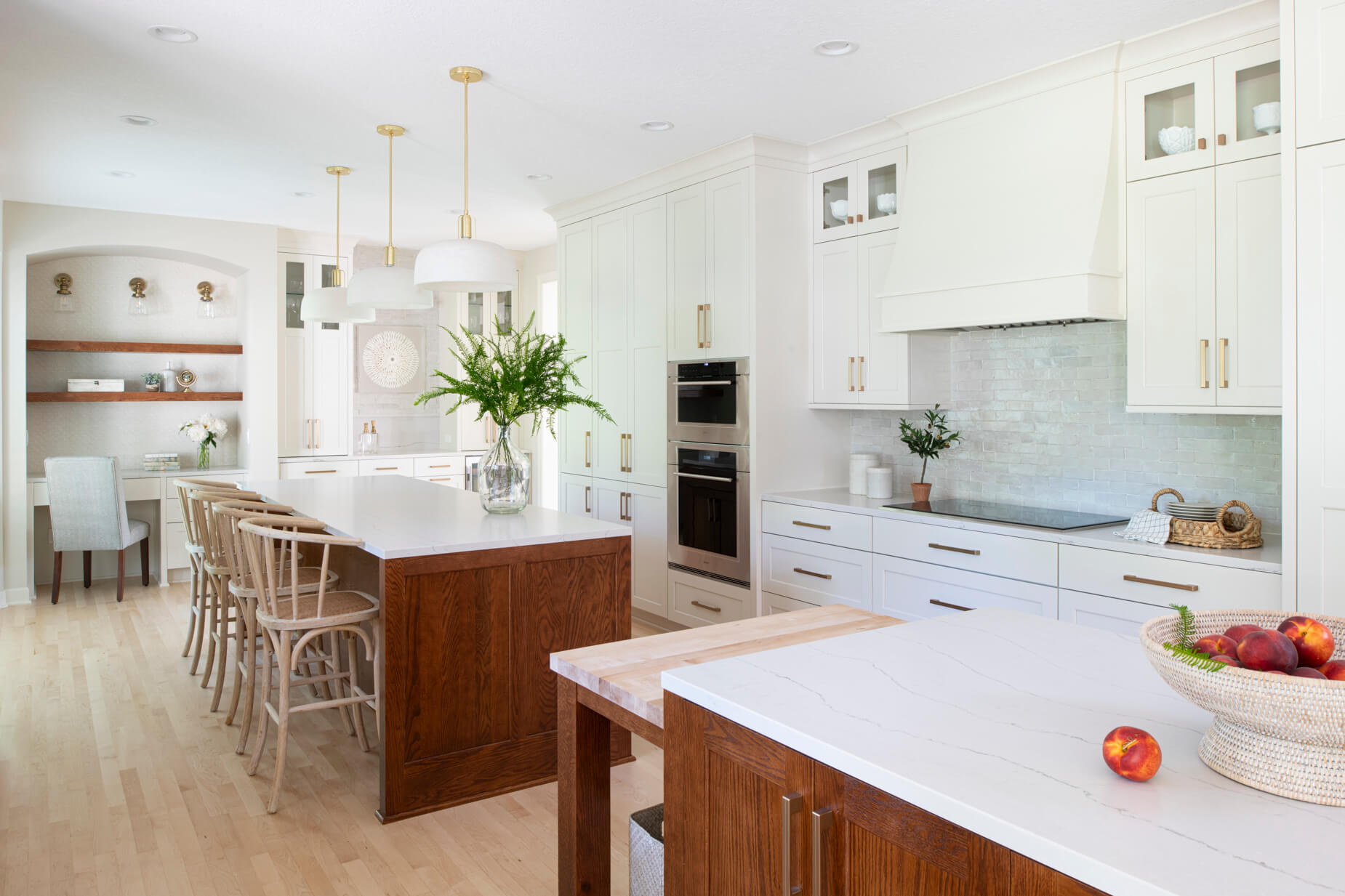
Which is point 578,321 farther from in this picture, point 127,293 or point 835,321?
point 127,293

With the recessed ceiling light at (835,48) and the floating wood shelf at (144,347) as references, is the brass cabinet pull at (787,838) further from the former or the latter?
the floating wood shelf at (144,347)

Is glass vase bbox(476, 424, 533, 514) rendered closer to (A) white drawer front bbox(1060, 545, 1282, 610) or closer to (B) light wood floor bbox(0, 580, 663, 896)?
(B) light wood floor bbox(0, 580, 663, 896)

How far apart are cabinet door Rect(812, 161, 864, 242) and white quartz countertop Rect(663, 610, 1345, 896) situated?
3015 millimetres

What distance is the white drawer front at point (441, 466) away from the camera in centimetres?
721

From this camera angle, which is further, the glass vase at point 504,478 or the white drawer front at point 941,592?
the glass vase at point 504,478

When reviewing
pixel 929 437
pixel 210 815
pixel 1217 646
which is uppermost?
pixel 929 437

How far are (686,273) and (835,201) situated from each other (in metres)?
0.86

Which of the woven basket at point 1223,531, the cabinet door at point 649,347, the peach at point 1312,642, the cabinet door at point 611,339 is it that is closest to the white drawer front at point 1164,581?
the woven basket at point 1223,531

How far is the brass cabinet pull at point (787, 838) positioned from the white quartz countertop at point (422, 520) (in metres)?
1.86

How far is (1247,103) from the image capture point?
9.71 feet

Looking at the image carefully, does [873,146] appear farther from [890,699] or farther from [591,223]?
[890,699]

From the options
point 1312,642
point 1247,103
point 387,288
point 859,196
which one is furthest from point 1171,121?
point 387,288

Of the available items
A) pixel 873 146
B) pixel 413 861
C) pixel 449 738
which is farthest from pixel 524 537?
pixel 873 146

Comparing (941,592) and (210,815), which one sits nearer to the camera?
(210,815)
